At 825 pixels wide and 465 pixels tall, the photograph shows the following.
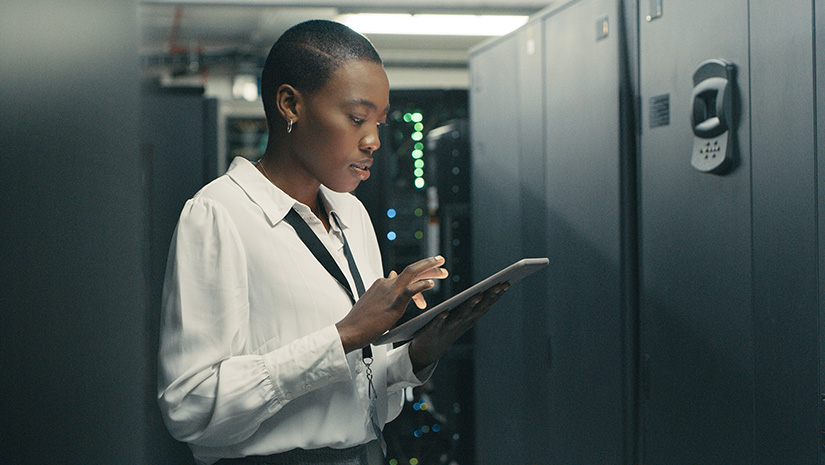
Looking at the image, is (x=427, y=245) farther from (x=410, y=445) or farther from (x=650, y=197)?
(x=650, y=197)

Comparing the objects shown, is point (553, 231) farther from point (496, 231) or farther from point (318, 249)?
point (318, 249)

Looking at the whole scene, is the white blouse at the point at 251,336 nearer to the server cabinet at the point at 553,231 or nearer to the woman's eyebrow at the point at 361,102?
the woman's eyebrow at the point at 361,102

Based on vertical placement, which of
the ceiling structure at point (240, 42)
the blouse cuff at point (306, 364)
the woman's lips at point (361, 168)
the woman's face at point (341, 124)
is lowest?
the blouse cuff at point (306, 364)

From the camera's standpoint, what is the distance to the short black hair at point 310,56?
3.83 ft

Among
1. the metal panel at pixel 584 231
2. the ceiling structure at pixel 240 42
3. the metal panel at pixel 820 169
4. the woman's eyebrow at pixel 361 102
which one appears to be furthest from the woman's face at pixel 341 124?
the ceiling structure at pixel 240 42

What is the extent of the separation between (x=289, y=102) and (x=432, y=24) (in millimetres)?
5245

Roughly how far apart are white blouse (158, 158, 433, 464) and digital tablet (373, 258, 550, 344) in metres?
0.09

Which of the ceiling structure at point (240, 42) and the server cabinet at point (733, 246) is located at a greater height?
the ceiling structure at point (240, 42)

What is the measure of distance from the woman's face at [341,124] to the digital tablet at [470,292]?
10.2 inches

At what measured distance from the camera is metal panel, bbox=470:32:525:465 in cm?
298

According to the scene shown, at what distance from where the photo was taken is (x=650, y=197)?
2094 millimetres

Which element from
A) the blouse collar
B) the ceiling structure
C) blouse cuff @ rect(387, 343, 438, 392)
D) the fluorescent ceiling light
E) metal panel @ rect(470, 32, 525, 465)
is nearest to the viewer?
the blouse collar

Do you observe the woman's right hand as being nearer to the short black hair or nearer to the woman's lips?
the woman's lips

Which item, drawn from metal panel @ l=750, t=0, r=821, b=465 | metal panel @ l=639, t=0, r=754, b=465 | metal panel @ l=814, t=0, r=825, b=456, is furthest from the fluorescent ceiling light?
metal panel @ l=814, t=0, r=825, b=456
